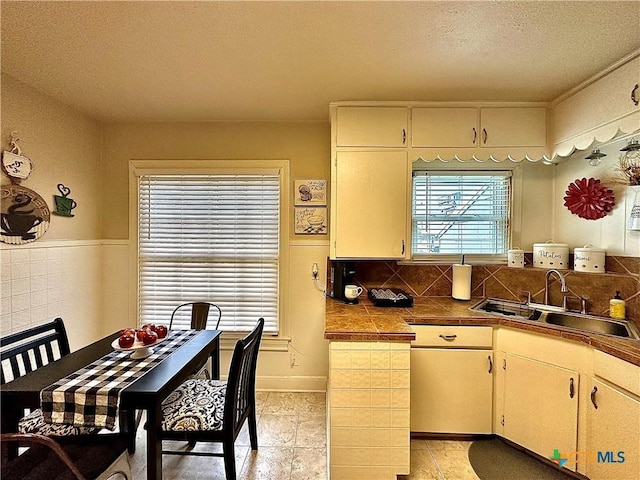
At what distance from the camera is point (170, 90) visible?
7.68ft

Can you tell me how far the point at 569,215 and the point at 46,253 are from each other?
398 centimetres

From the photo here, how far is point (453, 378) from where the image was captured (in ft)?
7.22

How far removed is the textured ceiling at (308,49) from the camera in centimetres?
149

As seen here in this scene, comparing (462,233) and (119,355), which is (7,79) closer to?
(119,355)

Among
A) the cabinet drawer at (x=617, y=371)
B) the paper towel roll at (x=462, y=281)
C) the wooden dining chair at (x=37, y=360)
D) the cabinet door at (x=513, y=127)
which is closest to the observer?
the cabinet drawer at (x=617, y=371)

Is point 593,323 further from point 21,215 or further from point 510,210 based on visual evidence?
point 21,215

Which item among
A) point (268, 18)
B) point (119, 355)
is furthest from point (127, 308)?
point (268, 18)

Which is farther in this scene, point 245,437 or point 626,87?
point 245,437

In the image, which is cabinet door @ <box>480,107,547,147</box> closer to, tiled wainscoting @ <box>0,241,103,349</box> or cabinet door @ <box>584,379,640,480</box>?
cabinet door @ <box>584,379,640,480</box>

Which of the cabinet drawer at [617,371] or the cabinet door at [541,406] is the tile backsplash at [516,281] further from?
the cabinet door at [541,406]

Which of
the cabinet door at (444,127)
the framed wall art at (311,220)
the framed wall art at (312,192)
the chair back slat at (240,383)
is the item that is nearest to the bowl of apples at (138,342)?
the chair back slat at (240,383)

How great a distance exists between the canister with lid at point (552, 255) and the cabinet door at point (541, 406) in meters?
0.86

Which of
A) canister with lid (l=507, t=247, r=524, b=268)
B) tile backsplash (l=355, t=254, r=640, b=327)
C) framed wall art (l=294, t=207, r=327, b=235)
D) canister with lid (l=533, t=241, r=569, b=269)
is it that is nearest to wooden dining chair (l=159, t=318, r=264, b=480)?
framed wall art (l=294, t=207, r=327, b=235)

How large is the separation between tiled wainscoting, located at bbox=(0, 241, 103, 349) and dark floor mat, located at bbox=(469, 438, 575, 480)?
3.10m
